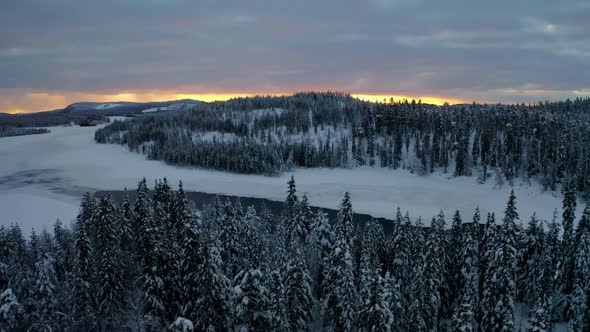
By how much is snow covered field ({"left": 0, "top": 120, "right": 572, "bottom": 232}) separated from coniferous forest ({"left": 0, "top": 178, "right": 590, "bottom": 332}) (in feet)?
140

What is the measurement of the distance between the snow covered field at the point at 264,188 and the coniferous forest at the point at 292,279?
42.6 meters

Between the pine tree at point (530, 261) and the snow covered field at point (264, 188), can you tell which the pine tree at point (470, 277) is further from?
the snow covered field at point (264, 188)

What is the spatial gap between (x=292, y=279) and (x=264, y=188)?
91.3m

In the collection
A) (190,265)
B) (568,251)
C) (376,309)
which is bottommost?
Answer: (568,251)

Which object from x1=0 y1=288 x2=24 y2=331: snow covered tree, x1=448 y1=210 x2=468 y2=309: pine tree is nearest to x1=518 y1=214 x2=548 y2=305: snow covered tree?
x1=448 y1=210 x2=468 y2=309: pine tree

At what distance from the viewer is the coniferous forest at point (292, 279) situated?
29469 millimetres

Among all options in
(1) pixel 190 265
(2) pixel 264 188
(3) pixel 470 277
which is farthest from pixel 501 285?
(2) pixel 264 188

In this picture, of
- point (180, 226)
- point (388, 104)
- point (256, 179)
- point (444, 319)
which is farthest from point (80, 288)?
point (388, 104)

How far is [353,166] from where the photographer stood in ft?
473

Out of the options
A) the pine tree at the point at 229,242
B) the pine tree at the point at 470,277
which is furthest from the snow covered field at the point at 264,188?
the pine tree at the point at 229,242

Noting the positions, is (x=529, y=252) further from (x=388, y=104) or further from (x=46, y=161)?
(x=46, y=161)

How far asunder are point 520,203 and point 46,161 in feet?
596

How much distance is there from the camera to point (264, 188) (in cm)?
12238

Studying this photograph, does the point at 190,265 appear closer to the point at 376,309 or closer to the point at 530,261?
the point at 376,309
